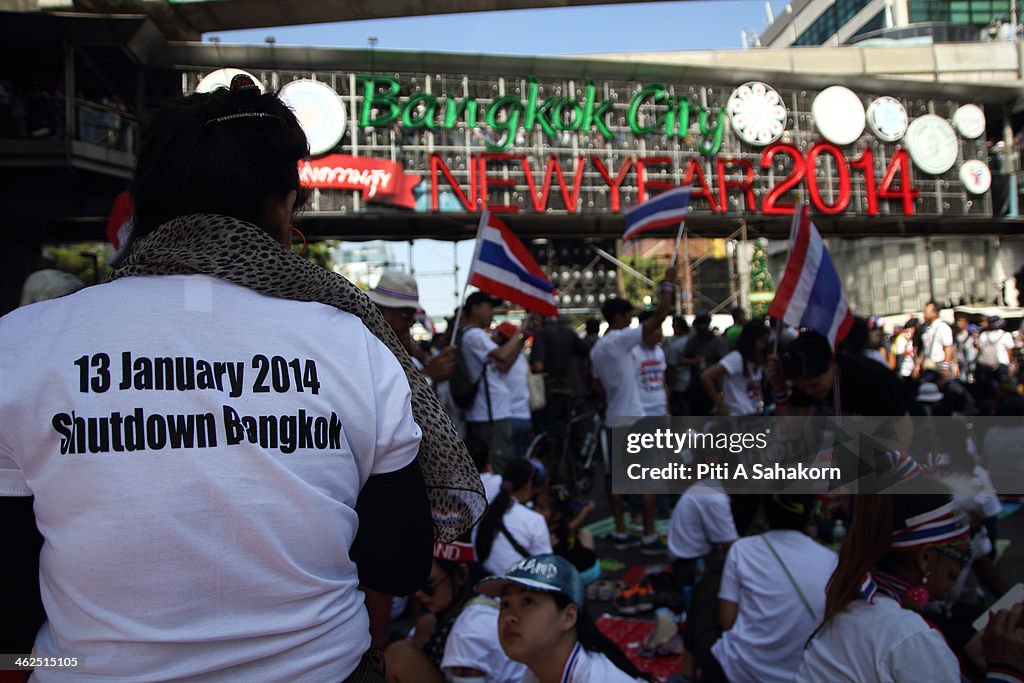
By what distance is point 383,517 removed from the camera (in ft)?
4.08

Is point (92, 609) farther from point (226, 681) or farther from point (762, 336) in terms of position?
point (762, 336)

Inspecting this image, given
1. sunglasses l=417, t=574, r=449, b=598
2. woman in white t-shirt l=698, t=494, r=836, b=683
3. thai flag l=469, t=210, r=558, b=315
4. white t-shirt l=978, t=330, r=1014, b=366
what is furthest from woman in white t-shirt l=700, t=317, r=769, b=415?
white t-shirt l=978, t=330, r=1014, b=366

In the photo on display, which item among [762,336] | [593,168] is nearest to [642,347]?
[762,336]

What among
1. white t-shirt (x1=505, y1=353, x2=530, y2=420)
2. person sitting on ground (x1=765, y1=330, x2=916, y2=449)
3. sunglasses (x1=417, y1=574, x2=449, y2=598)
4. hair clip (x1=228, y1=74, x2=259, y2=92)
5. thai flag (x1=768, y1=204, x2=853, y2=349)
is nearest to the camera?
hair clip (x1=228, y1=74, x2=259, y2=92)

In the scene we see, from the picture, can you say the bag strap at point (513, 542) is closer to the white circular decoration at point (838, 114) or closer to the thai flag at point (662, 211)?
the thai flag at point (662, 211)

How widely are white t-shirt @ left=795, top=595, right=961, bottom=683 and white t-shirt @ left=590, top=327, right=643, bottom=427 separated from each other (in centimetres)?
393

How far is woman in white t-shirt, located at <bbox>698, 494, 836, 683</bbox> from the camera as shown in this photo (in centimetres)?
280

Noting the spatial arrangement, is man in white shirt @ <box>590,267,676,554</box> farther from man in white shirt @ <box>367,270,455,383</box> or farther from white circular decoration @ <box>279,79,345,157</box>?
white circular decoration @ <box>279,79,345,157</box>

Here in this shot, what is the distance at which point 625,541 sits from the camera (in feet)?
20.4

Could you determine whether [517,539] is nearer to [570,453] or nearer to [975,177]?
[570,453]

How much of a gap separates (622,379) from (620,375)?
0.13ft

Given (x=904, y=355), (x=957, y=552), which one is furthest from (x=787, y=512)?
(x=904, y=355)

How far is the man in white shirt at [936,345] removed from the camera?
11.2 m

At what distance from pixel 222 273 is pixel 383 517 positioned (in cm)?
48
